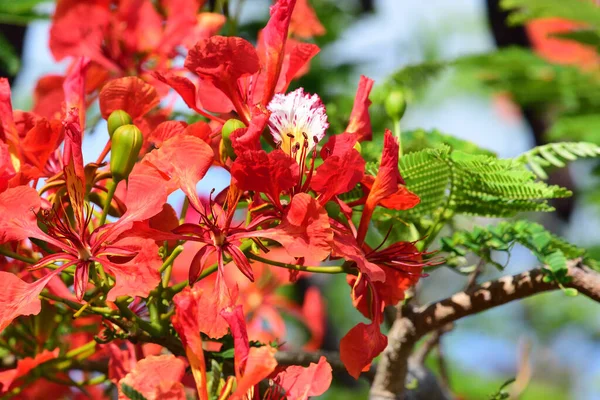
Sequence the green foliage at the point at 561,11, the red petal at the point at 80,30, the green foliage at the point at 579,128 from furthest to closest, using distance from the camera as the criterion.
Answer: the green foliage at the point at 561,11
the green foliage at the point at 579,128
the red petal at the point at 80,30

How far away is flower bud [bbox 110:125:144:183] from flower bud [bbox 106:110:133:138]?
0.03 metres

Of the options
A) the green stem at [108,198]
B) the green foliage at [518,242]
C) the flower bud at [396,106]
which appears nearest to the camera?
the green stem at [108,198]

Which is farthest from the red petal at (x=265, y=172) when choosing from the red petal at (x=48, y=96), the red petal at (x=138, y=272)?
the red petal at (x=48, y=96)

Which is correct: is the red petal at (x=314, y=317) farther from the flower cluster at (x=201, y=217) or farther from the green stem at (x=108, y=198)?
the green stem at (x=108, y=198)

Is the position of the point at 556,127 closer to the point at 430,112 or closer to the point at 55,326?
the point at 55,326

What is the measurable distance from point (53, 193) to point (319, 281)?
4.06m

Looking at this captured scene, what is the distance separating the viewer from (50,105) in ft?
4.20

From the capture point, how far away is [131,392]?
0.82 m

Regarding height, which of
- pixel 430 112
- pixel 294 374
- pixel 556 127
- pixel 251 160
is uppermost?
pixel 251 160

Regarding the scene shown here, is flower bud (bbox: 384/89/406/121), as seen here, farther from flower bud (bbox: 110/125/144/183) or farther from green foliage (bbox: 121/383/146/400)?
green foliage (bbox: 121/383/146/400)

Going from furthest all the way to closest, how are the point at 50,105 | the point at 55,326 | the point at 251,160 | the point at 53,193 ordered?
→ the point at 50,105, the point at 55,326, the point at 53,193, the point at 251,160

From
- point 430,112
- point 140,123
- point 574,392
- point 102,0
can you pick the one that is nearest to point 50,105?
point 140,123

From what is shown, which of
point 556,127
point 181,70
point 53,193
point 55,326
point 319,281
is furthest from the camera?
point 319,281

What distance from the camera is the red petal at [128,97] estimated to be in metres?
1.03
